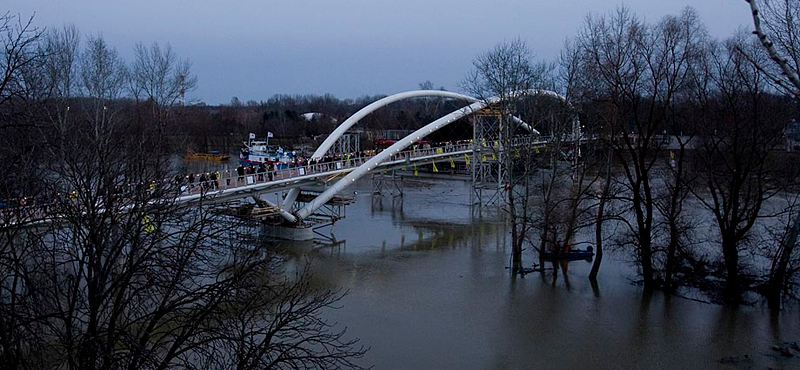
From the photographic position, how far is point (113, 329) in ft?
24.2

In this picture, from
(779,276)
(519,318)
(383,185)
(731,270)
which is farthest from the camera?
(383,185)

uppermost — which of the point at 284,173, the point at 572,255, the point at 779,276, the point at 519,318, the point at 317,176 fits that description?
the point at 284,173

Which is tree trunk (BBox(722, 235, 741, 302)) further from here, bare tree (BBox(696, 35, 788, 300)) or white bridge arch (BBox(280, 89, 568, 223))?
white bridge arch (BBox(280, 89, 568, 223))

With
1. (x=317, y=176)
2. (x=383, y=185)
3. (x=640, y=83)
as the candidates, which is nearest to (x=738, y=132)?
(x=640, y=83)

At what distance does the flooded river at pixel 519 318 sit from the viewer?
13.5 metres

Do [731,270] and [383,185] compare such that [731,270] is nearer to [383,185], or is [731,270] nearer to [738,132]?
[738,132]

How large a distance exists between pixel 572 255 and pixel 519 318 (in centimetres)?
632

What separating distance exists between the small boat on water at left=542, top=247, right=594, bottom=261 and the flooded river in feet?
1.08

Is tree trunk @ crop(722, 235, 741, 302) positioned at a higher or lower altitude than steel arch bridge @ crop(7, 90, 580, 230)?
lower

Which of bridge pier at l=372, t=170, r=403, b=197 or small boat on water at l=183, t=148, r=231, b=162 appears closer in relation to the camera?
bridge pier at l=372, t=170, r=403, b=197

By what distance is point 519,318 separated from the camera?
16.1m

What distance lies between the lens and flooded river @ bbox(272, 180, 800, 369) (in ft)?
44.4

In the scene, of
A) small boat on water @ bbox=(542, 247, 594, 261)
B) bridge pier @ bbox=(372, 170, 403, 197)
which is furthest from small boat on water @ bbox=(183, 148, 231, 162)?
small boat on water @ bbox=(542, 247, 594, 261)

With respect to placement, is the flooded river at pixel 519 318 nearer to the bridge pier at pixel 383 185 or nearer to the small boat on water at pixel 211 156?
the bridge pier at pixel 383 185
